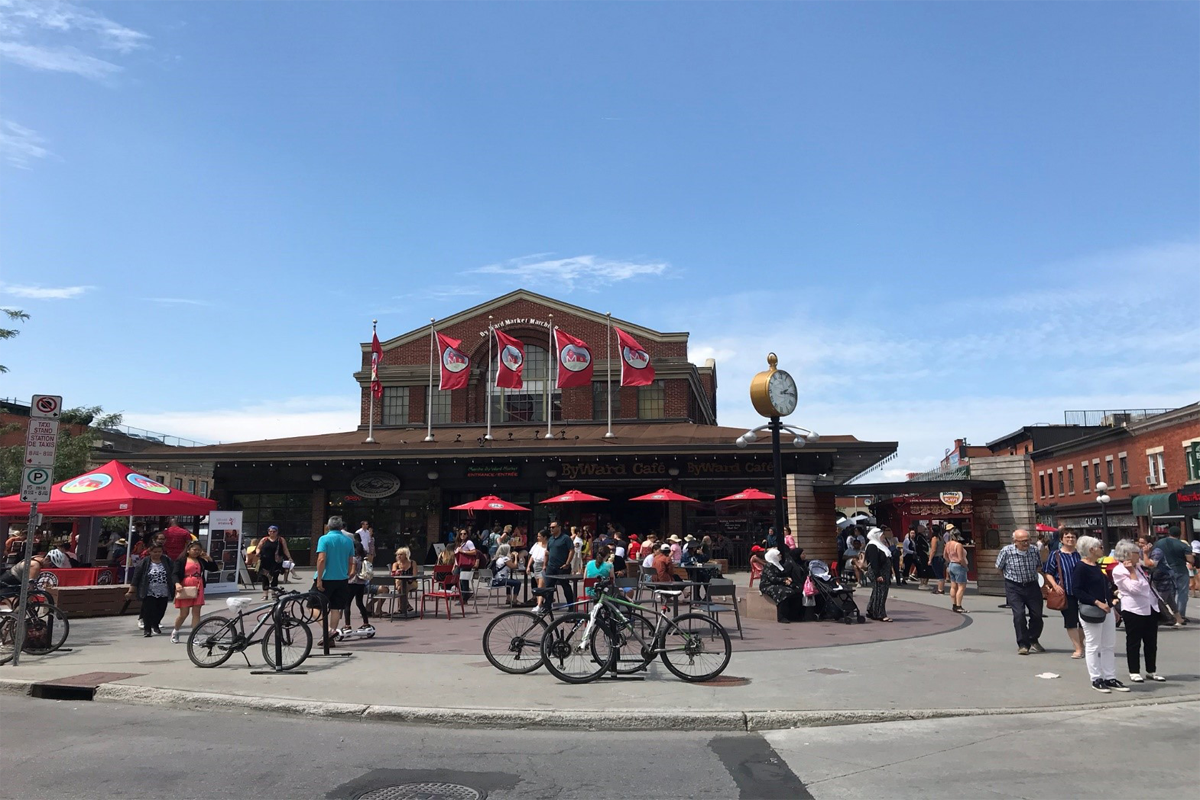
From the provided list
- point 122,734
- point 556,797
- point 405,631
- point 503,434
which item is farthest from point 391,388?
point 556,797

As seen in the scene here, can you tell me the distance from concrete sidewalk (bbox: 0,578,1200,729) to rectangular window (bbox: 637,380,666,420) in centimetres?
2603

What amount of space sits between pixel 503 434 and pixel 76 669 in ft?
88.7

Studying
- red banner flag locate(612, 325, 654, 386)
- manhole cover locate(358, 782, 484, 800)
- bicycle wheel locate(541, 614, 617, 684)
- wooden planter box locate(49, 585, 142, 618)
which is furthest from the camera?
red banner flag locate(612, 325, 654, 386)

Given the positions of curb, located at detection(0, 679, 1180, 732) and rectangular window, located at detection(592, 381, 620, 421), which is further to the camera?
rectangular window, located at detection(592, 381, 620, 421)

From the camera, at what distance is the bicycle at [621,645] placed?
938 centimetres

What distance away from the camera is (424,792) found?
5730 mm

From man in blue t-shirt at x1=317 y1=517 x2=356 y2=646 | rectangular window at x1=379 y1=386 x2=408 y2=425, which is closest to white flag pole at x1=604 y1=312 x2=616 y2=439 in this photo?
rectangular window at x1=379 y1=386 x2=408 y2=425

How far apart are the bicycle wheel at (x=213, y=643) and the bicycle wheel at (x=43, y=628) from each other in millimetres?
2736

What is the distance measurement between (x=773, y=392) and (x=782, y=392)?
281 mm

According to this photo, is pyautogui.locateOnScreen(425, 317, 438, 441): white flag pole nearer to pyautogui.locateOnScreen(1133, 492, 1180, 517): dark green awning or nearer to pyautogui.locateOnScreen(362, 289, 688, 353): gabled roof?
pyautogui.locateOnScreen(362, 289, 688, 353): gabled roof

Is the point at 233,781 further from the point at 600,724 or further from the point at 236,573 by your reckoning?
the point at 236,573

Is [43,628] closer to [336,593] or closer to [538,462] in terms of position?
[336,593]

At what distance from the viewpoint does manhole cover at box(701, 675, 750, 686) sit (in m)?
9.16

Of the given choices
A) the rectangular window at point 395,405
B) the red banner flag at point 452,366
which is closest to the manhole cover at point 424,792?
the red banner flag at point 452,366
